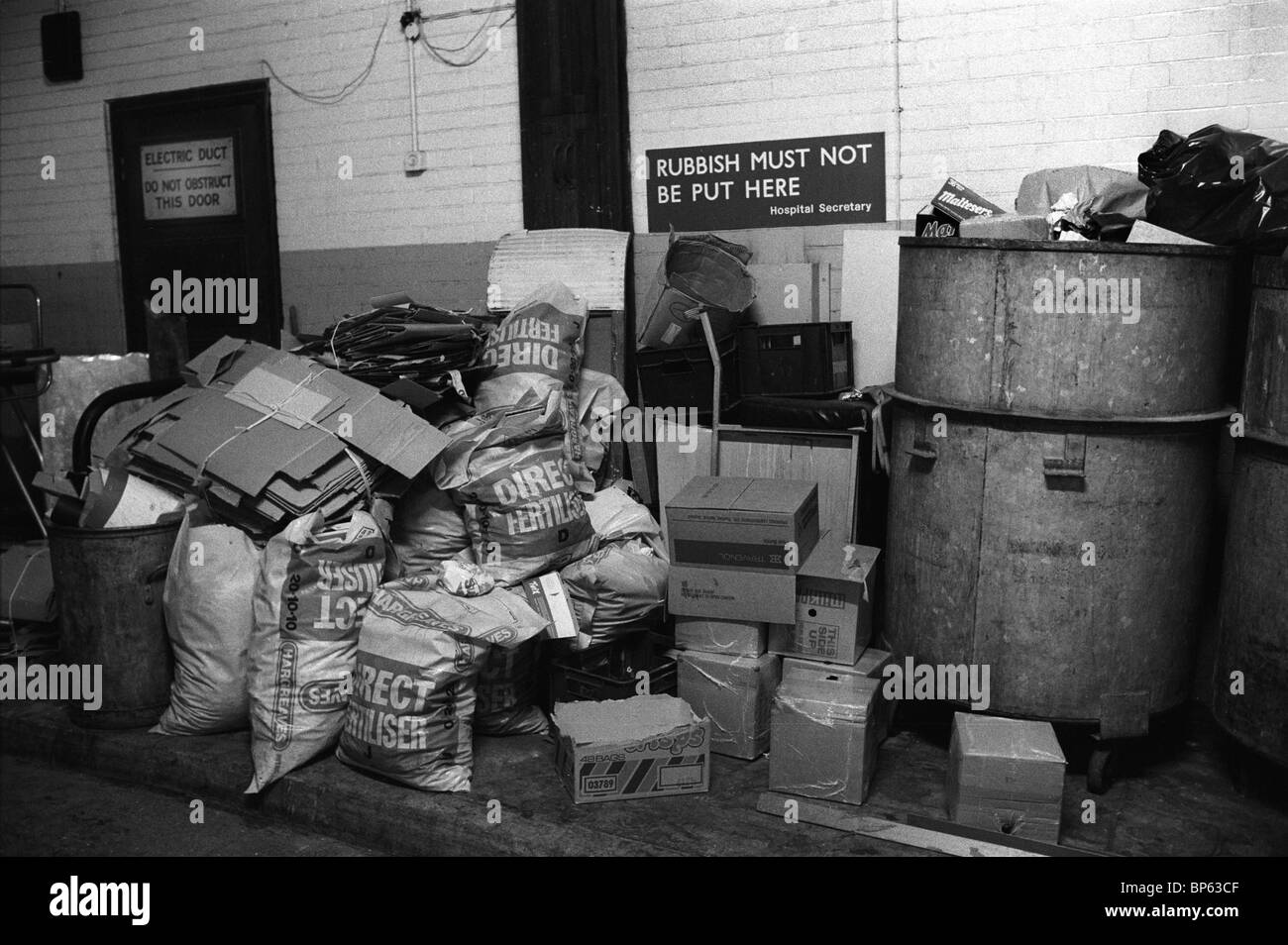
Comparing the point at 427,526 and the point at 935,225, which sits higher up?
the point at 935,225

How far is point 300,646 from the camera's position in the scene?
362cm

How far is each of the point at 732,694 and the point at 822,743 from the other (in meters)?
0.45

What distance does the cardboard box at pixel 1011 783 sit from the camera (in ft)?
10.0

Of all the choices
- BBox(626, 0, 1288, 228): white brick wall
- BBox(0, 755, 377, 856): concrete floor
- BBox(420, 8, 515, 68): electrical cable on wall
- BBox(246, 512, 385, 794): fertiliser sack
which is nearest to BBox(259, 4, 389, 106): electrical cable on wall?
BBox(420, 8, 515, 68): electrical cable on wall

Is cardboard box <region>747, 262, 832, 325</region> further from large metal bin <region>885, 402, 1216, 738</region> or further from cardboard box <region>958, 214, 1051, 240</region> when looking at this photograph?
large metal bin <region>885, 402, 1216, 738</region>

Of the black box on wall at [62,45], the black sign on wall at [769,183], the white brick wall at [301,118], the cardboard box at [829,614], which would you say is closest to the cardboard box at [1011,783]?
the cardboard box at [829,614]

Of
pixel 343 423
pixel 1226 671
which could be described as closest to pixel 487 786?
pixel 343 423

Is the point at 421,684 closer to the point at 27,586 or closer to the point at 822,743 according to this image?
the point at 822,743

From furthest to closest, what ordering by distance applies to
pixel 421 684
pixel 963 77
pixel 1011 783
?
pixel 963 77
pixel 421 684
pixel 1011 783

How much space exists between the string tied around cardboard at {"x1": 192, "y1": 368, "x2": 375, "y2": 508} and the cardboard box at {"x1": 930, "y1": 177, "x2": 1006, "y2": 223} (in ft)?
7.59

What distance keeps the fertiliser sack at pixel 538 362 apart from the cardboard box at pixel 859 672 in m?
1.25

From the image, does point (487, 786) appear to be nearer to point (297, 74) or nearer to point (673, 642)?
point (673, 642)

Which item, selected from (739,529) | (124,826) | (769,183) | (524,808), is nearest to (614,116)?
(769,183)

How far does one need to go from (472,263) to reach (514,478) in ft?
7.12
